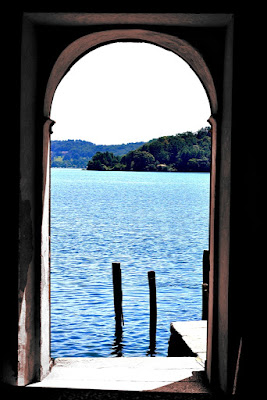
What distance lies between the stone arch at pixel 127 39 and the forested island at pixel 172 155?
110549 mm

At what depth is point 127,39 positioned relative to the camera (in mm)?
7109

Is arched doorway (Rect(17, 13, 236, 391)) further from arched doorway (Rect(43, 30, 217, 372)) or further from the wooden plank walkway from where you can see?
the wooden plank walkway

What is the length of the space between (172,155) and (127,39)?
128 meters

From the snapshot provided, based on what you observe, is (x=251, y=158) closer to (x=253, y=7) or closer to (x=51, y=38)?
(x=253, y=7)

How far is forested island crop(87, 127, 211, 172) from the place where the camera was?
128125 mm

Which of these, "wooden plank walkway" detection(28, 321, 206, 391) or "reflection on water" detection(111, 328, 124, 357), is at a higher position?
"wooden plank walkway" detection(28, 321, 206, 391)

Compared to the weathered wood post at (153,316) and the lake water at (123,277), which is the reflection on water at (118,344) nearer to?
the lake water at (123,277)

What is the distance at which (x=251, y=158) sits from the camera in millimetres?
5727

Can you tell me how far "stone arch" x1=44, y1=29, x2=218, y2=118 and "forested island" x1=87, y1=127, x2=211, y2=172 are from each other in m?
111

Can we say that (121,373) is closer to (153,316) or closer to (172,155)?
(153,316)

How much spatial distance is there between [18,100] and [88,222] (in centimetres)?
4583

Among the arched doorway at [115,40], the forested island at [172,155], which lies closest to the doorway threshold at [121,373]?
the arched doorway at [115,40]

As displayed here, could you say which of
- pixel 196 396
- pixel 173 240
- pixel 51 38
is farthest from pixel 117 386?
pixel 173 240

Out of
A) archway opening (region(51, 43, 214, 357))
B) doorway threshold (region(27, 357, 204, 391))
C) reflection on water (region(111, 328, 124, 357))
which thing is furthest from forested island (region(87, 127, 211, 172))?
doorway threshold (region(27, 357, 204, 391))
